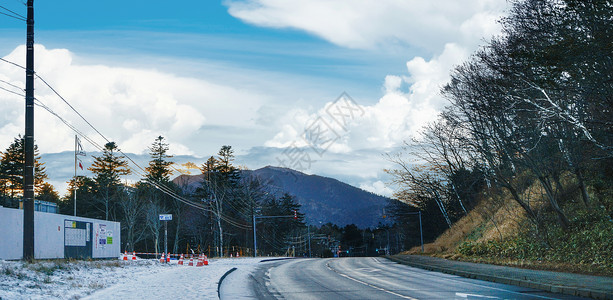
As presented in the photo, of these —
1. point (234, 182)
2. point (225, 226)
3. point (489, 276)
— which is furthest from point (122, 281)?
point (234, 182)

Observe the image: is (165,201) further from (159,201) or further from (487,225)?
(487,225)

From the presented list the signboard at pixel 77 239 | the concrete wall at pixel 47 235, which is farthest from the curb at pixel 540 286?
the signboard at pixel 77 239

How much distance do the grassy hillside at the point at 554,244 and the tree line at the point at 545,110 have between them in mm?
296

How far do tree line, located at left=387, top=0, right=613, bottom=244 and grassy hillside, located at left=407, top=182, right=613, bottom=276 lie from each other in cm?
30

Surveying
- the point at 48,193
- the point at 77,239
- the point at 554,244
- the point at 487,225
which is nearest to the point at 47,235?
the point at 77,239

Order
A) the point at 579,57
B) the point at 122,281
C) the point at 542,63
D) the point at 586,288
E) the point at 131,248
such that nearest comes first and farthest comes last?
the point at 586,288 < the point at 579,57 < the point at 542,63 < the point at 122,281 < the point at 131,248

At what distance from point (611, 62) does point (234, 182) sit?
87843mm

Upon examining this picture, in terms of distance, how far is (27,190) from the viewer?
22969mm

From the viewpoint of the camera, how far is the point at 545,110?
72.1 feet

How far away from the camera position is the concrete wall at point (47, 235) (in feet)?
86.3

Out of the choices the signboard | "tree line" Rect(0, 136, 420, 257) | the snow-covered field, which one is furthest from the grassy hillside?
"tree line" Rect(0, 136, 420, 257)

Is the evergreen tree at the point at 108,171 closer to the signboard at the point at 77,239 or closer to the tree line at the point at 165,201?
the tree line at the point at 165,201

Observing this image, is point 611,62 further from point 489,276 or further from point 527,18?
point 489,276

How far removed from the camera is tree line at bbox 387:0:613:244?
19.1 metres
